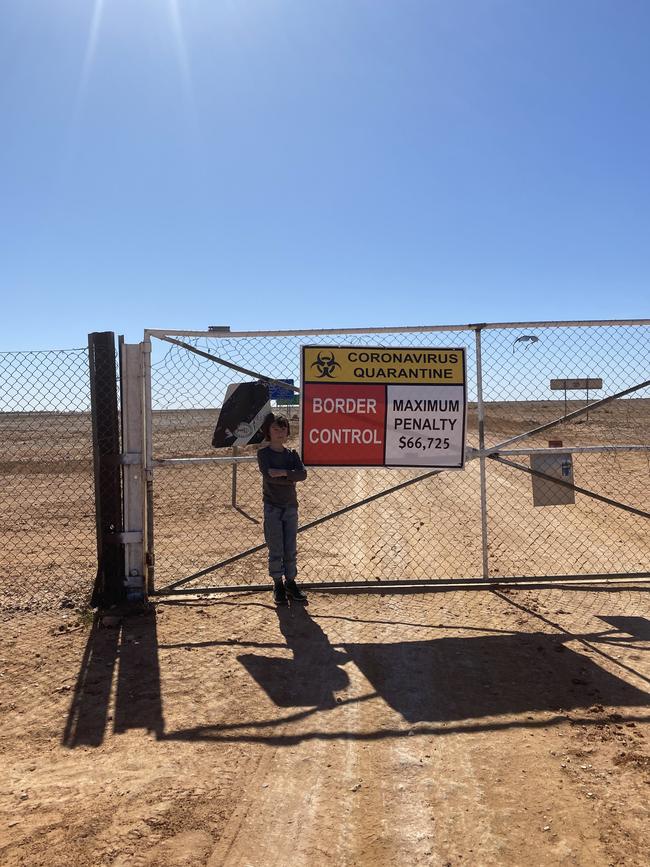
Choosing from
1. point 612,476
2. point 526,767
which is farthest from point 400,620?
point 612,476

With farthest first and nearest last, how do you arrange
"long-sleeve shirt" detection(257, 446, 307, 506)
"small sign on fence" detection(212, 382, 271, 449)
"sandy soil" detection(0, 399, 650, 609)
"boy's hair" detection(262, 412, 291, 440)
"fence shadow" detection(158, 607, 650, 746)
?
1. "sandy soil" detection(0, 399, 650, 609)
2. "small sign on fence" detection(212, 382, 271, 449)
3. "boy's hair" detection(262, 412, 291, 440)
4. "long-sleeve shirt" detection(257, 446, 307, 506)
5. "fence shadow" detection(158, 607, 650, 746)

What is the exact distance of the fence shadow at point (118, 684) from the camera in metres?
3.76

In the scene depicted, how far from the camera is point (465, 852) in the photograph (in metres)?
2.60

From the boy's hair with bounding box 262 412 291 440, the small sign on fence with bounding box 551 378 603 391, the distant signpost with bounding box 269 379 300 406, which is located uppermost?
the small sign on fence with bounding box 551 378 603 391

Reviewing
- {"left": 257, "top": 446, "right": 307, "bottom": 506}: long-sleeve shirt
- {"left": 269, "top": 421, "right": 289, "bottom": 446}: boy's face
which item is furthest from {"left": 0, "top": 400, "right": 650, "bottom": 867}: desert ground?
{"left": 269, "top": 421, "right": 289, "bottom": 446}: boy's face

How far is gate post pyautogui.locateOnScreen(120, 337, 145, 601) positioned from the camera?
5797 millimetres

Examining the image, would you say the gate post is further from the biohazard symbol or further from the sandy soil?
the biohazard symbol

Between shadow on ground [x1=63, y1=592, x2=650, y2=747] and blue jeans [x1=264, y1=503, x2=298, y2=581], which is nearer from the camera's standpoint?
shadow on ground [x1=63, y1=592, x2=650, y2=747]

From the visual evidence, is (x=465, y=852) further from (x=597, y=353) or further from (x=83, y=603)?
(x=597, y=353)

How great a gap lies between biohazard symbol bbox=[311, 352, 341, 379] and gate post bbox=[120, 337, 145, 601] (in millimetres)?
1524

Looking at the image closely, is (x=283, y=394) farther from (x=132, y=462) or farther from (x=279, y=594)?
(x=279, y=594)

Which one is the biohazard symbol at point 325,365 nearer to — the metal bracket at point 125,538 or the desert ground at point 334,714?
the desert ground at point 334,714

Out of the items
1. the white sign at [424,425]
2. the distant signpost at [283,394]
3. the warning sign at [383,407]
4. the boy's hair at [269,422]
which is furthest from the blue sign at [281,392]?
the white sign at [424,425]

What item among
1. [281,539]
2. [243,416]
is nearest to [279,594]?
[281,539]
